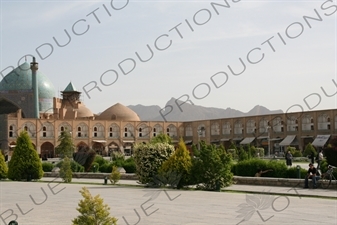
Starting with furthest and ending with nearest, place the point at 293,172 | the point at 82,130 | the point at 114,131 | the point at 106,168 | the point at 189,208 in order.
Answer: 1. the point at 114,131
2. the point at 82,130
3. the point at 106,168
4. the point at 293,172
5. the point at 189,208

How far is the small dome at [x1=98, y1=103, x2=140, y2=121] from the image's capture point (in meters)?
70.3

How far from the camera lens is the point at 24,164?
19.9 m

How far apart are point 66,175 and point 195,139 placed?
47.3m

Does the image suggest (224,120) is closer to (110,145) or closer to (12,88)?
(110,145)

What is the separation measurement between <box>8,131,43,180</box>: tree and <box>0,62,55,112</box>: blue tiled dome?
4933cm

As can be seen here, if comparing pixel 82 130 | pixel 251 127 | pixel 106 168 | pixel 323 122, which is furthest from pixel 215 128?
pixel 106 168

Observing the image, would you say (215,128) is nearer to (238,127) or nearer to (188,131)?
(238,127)

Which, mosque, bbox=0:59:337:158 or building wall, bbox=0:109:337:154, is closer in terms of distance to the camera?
building wall, bbox=0:109:337:154

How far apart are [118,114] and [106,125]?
243 inches

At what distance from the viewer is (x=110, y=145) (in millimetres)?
64375

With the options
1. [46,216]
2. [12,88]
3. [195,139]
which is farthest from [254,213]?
[12,88]

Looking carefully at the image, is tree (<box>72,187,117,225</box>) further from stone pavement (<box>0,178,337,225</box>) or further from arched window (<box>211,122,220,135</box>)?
arched window (<box>211,122,220,135</box>)

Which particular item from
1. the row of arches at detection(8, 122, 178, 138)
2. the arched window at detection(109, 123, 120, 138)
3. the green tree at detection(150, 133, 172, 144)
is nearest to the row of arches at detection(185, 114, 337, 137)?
the row of arches at detection(8, 122, 178, 138)

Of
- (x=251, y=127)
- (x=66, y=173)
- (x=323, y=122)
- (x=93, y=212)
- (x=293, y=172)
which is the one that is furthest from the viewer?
(x=251, y=127)
